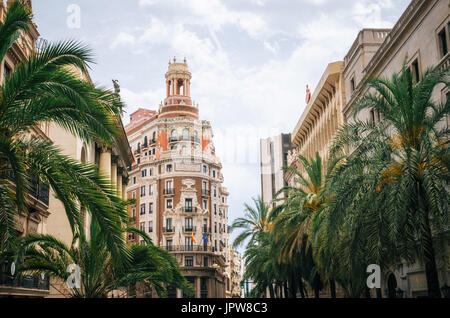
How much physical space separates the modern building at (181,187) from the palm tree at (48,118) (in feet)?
245

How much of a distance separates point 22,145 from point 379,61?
2534cm

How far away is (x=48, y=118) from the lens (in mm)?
13398

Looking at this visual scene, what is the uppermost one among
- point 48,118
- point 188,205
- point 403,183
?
point 188,205

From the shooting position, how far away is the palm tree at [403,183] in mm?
17484

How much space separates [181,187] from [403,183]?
74935 millimetres

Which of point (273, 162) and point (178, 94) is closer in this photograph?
point (178, 94)

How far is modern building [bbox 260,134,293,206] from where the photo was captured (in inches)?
5817

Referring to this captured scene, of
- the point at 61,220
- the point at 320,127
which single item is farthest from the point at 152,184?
the point at 61,220

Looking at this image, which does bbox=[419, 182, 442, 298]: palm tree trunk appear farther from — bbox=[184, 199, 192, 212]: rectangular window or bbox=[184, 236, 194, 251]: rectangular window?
bbox=[184, 199, 192, 212]: rectangular window

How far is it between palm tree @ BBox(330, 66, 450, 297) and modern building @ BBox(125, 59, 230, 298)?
226 ft

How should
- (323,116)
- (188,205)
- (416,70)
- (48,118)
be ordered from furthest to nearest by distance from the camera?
(188,205)
(323,116)
(416,70)
(48,118)

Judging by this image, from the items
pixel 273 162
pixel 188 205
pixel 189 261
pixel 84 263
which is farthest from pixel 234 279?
pixel 84 263

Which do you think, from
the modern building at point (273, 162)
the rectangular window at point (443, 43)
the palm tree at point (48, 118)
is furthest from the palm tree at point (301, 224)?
Answer: the modern building at point (273, 162)

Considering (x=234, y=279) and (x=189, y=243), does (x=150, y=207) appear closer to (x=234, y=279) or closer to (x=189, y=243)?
(x=189, y=243)
